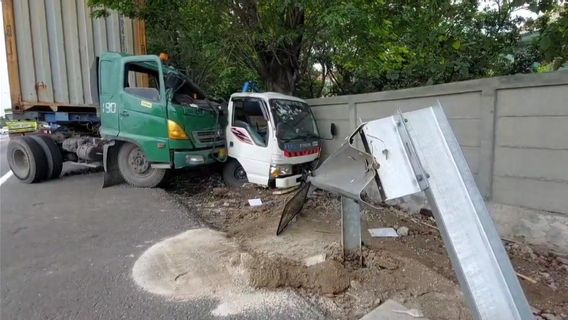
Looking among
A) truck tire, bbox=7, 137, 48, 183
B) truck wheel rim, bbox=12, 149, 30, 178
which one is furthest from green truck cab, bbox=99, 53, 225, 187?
truck wheel rim, bbox=12, 149, 30, 178

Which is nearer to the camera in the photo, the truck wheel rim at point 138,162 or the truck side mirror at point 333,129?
the truck wheel rim at point 138,162

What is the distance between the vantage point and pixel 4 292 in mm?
2803

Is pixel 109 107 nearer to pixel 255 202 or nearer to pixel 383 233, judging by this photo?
pixel 255 202

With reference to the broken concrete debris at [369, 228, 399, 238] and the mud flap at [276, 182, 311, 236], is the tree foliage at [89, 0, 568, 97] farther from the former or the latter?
the broken concrete debris at [369, 228, 399, 238]

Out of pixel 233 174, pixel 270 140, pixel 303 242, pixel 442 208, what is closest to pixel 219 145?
pixel 233 174

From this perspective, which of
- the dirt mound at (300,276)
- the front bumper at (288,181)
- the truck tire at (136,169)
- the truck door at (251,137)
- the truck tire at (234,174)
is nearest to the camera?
the dirt mound at (300,276)

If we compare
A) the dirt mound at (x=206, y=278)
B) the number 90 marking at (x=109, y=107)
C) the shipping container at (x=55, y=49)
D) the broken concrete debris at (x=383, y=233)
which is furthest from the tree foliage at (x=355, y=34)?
the dirt mound at (x=206, y=278)

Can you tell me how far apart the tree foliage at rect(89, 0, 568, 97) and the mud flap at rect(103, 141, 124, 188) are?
8.64 ft

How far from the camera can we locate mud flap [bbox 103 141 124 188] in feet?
20.7

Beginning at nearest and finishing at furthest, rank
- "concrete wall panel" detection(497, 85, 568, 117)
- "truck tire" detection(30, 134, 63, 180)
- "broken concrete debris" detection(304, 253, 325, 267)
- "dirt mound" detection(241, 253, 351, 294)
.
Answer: "dirt mound" detection(241, 253, 351, 294), "broken concrete debris" detection(304, 253, 325, 267), "concrete wall panel" detection(497, 85, 568, 117), "truck tire" detection(30, 134, 63, 180)

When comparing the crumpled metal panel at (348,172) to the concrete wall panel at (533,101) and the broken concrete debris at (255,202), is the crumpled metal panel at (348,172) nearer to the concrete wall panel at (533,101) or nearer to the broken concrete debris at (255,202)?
the concrete wall panel at (533,101)

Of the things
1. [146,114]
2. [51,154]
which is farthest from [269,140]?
[51,154]

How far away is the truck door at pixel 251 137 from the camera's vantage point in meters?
6.06

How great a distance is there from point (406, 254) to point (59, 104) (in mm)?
6895
